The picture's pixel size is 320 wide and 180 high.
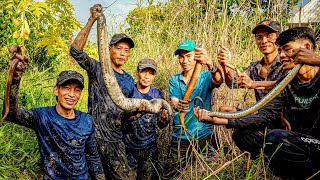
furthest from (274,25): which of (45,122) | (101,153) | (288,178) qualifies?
(45,122)

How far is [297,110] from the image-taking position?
2.84 meters

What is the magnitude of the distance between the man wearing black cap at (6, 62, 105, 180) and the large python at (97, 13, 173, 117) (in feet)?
1.01

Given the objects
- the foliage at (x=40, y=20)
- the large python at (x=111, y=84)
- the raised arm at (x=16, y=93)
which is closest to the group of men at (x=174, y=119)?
the raised arm at (x=16, y=93)

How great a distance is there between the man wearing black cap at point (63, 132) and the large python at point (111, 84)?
1.01 feet

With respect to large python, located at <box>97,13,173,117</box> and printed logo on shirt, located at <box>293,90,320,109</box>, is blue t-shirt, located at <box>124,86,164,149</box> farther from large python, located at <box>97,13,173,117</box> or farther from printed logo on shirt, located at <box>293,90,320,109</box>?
printed logo on shirt, located at <box>293,90,320,109</box>

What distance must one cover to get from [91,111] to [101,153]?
16.9 inches

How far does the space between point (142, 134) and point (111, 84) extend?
989mm

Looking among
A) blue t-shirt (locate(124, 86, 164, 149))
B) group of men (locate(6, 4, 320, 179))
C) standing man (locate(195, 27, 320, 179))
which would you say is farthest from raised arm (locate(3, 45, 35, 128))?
standing man (locate(195, 27, 320, 179))

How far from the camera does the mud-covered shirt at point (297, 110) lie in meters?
2.68

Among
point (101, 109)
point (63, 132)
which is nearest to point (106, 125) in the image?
point (101, 109)

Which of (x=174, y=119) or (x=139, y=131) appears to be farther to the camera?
(x=174, y=119)

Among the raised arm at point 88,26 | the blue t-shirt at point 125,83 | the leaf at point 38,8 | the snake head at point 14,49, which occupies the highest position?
the leaf at point 38,8

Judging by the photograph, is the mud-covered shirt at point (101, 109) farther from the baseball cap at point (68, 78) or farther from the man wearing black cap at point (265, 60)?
the man wearing black cap at point (265, 60)

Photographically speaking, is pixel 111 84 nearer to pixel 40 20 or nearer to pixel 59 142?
pixel 59 142
